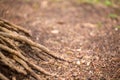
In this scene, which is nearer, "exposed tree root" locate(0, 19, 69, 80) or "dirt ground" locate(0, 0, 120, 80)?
"exposed tree root" locate(0, 19, 69, 80)

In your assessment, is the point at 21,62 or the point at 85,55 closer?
the point at 21,62

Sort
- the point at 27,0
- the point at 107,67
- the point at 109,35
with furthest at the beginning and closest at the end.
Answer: the point at 27,0
the point at 109,35
the point at 107,67

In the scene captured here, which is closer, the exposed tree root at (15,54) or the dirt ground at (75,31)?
the exposed tree root at (15,54)

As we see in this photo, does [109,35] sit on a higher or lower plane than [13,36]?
higher

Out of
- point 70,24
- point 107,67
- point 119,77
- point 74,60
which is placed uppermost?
point 70,24

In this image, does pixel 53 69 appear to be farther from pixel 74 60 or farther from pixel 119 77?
pixel 119 77

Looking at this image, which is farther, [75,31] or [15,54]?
Answer: [75,31]

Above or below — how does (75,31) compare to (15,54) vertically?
above

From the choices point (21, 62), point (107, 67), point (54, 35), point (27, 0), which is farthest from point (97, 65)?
point (27, 0)
